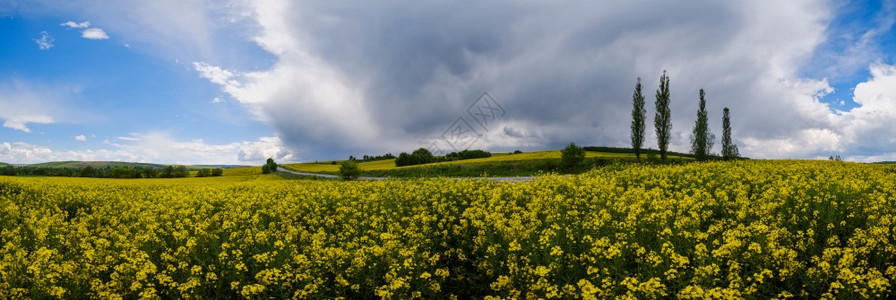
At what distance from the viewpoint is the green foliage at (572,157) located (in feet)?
171

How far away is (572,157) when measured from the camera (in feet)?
171

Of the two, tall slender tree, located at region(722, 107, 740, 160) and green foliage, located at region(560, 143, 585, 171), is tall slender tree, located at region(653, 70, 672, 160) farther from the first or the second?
tall slender tree, located at region(722, 107, 740, 160)

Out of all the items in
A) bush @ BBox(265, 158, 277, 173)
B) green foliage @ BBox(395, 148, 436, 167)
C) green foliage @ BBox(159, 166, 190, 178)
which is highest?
green foliage @ BBox(395, 148, 436, 167)

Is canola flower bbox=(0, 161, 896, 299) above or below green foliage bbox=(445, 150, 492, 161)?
below

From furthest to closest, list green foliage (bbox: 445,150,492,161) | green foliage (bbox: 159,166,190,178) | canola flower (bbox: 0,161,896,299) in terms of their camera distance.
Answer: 1. green foliage (bbox: 445,150,492,161)
2. green foliage (bbox: 159,166,190,178)
3. canola flower (bbox: 0,161,896,299)

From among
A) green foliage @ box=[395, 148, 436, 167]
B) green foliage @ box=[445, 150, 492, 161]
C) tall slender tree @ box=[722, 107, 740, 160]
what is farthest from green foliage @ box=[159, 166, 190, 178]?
tall slender tree @ box=[722, 107, 740, 160]

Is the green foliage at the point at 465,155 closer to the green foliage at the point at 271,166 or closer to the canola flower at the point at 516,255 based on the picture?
the green foliage at the point at 271,166

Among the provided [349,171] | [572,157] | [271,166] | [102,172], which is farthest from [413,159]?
[102,172]

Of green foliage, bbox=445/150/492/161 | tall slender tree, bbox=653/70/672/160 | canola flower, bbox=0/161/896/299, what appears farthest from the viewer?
green foliage, bbox=445/150/492/161

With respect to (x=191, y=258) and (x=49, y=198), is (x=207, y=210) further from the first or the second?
(x=49, y=198)

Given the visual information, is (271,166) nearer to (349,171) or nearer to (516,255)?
(349,171)

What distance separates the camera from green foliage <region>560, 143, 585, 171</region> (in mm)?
52188

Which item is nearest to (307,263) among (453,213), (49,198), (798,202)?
(453,213)

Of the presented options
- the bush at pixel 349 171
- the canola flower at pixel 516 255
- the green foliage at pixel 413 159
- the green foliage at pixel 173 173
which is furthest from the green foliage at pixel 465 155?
the canola flower at pixel 516 255
